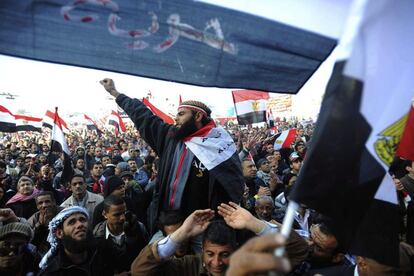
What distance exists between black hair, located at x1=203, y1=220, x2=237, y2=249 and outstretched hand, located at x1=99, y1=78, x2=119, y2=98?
1624 millimetres

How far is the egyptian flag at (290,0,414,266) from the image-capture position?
4.36ft

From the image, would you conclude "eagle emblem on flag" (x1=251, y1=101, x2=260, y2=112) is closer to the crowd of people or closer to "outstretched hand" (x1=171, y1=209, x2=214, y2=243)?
the crowd of people

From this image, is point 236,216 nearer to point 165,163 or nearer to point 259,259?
point 259,259

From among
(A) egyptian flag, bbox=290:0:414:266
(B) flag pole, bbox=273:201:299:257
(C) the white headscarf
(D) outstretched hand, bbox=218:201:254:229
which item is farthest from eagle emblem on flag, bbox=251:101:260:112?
(B) flag pole, bbox=273:201:299:257

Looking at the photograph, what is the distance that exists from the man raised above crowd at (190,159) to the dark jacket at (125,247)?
15.5 inches

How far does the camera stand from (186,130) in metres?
3.56

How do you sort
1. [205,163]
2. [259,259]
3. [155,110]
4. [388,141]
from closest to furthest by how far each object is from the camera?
1. [259,259]
2. [388,141]
3. [205,163]
4. [155,110]

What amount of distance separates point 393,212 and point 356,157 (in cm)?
67

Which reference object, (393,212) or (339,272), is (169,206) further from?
(393,212)

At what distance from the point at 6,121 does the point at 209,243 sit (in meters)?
9.40

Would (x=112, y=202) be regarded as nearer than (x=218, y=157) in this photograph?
No

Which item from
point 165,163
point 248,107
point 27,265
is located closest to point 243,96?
point 248,107

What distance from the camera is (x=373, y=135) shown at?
1.57 metres

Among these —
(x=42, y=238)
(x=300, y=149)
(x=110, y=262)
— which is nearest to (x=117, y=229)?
(x=110, y=262)
